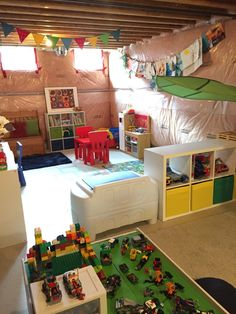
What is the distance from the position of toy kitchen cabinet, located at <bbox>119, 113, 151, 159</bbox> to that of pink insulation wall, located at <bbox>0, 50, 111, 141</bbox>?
1611 millimetres

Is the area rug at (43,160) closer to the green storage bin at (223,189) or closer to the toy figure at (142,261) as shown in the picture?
the green storage bin at (223,189)

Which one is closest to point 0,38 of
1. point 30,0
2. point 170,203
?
point 30,0

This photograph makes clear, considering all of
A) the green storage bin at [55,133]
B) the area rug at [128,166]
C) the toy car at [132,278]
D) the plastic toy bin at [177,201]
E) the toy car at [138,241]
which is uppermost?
the green storage bin at [55,133]

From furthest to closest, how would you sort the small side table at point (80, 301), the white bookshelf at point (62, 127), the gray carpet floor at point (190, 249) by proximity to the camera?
the white bookshelf at point (62, 127)
the gray carpet floor at point (190, 249)
the small side table at point (80, 301)

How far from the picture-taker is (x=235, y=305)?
153 centimetres

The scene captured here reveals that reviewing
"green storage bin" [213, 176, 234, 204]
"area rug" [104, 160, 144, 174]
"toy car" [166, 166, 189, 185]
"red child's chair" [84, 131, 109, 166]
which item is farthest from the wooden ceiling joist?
"area rug" [104, 160, 144, 174]

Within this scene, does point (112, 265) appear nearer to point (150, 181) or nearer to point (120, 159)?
point (150, 181)

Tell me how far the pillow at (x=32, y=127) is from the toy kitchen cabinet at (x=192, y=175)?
427 cm

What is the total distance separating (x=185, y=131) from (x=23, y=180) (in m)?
2.91

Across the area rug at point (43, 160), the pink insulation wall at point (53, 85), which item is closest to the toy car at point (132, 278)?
the area rug at point (43, 160)

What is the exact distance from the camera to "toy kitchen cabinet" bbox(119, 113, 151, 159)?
5.66m

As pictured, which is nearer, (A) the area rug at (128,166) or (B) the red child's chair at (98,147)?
(A) the area rug at (128,166)

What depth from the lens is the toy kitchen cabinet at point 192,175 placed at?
9.86 ft

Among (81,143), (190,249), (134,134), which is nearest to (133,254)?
(190,249)
